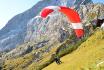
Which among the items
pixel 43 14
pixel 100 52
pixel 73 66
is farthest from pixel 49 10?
pixel 100 52

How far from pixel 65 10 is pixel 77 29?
226 cm

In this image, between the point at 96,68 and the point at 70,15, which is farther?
the point at 70,15

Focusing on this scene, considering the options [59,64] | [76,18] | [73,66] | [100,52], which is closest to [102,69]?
[76,18]

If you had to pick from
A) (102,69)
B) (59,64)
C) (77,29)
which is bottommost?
(59,64)

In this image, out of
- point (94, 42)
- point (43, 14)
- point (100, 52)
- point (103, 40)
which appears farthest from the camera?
point (94, 42)

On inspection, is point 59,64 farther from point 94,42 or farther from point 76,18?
point 76,18

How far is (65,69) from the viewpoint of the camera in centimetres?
5134

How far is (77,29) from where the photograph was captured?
27.5m

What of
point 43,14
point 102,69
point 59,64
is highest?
point 43,14

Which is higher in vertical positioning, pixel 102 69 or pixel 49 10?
pixel 49 10

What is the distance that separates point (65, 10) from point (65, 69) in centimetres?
2548

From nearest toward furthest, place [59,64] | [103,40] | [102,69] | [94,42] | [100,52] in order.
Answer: [102,69] < [100,52] < [59,64] < [103,40] < [94,42]

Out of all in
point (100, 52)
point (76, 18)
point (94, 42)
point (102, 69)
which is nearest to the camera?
point (102, 69)

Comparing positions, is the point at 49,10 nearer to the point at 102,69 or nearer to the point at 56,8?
the point at 56,8
